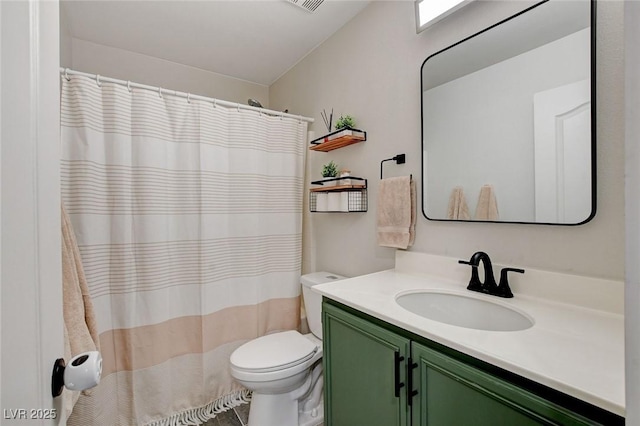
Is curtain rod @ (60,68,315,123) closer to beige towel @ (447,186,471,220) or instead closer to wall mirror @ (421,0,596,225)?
wall mirror @ (421,0,596,225)

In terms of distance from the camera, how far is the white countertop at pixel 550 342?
59 cm

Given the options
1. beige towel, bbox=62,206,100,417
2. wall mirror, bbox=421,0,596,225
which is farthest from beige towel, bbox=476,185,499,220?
beige towel, bbox=62,206,100,417

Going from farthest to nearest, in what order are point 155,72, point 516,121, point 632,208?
point 155,72 → point 516,121 → point 632,208

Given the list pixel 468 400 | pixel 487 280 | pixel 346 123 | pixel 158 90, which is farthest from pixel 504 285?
pixel 158 90

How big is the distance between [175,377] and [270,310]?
0.70 metres

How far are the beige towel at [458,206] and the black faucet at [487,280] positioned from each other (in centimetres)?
20

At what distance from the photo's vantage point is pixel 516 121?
3.72ft

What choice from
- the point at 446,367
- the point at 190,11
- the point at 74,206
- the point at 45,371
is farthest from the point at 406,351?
Result: the point at 190,11

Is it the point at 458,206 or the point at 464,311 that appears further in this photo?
the point at 458,206

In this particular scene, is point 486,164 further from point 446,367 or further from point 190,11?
point 190,11

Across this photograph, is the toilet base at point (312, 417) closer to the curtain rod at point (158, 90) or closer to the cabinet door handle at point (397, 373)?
the cabinet door handle at point (397, 373)

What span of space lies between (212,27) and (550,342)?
2.41 m

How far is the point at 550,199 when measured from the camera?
3.43ft

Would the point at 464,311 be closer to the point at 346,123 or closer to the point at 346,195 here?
the point at 346,195
